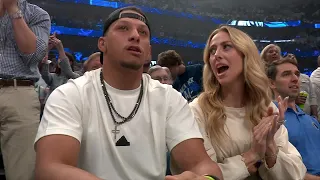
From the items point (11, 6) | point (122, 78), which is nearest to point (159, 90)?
point (122, 78)

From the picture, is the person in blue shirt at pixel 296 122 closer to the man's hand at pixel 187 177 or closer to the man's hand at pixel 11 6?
the man's hand at pixel 187 177

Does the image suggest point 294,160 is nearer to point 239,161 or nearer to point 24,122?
point 239,161

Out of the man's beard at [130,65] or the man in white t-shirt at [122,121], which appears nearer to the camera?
the man in white t-shirt at [122,121]

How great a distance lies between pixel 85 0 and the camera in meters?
8.82

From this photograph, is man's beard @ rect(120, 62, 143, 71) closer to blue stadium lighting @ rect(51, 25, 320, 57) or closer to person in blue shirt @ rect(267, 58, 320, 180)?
person in blue shirt @ rect(267, 58, 320, 180)

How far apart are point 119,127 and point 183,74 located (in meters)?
2.34

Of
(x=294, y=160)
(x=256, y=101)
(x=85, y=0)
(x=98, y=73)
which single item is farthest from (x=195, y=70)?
(x=85, y=0)

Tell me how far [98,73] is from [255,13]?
11956 millimetres

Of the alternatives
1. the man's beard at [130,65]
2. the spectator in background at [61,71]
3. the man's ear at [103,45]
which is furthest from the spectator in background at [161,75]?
the man's beard at [130,65]

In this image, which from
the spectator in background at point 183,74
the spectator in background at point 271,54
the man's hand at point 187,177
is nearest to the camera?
the man's hand at point 187,177

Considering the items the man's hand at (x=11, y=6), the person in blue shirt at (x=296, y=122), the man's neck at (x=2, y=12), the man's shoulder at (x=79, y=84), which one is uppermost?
the man's hand at (x=11, y=6)

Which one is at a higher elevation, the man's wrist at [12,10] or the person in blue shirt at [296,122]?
the man's wrist at [12,10]

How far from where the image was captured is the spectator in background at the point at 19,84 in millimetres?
1948

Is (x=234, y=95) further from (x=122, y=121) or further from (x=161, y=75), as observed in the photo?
(x=161, y=75)
